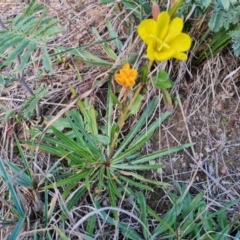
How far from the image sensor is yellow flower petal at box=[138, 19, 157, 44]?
1.20 meters

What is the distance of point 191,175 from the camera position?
4.71 ft

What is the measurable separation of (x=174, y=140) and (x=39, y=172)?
0.46m

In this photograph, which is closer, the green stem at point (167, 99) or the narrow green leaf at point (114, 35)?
the green stem at point (167, 99)

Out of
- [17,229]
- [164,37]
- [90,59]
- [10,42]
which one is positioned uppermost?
[10,42]

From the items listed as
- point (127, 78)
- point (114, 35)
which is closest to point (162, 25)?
point (127, 78)

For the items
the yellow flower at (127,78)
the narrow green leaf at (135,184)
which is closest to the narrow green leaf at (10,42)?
the yellow flower at (127,78)

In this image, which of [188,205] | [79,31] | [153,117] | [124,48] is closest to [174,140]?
[153,117]

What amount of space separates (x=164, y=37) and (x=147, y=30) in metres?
0.06

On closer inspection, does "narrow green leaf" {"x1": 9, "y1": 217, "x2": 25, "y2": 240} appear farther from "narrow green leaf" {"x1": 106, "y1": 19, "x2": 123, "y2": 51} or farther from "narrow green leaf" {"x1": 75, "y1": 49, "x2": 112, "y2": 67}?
"narrow green leaf" {"x1": 106, "y1": 19, "x2": 123, "y2": 51}

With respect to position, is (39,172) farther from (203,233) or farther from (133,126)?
(203,233)

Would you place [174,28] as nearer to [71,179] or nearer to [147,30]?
[147,30]

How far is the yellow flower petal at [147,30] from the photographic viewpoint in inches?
47.1

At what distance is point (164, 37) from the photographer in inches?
48.9

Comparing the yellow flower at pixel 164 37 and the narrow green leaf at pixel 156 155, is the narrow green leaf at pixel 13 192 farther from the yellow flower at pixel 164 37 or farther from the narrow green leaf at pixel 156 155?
the yellow flower at pixel 164 37
